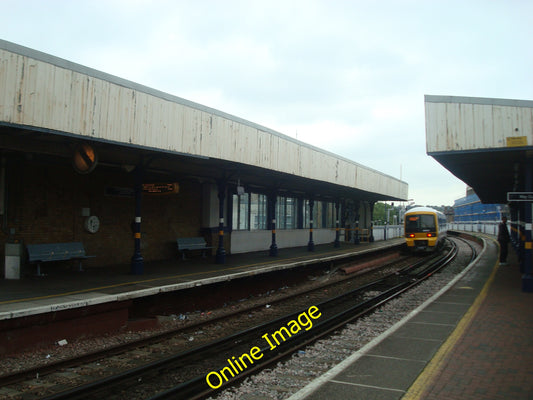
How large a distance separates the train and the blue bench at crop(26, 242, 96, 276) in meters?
19.4

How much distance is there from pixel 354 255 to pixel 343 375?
53.8 feet

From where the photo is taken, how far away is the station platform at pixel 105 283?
7.56 m

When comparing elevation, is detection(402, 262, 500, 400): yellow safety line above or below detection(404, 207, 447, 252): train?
below

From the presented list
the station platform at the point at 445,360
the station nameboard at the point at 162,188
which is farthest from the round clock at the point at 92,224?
the station platform at the point at 445,360

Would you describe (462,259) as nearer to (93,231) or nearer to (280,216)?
(280,216)

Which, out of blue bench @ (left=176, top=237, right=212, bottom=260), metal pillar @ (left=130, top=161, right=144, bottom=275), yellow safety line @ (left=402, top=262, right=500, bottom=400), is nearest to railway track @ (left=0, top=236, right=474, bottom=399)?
yellow safety line @ (left=402, top=262, right=500, bottom=400)

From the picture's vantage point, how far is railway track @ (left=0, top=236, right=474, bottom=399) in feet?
17.8

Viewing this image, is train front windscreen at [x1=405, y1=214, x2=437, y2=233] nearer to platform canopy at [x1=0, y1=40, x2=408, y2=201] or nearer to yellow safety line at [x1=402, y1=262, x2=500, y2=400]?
platform canopy at [x1=0, y1=40, x2=408, y2=201]

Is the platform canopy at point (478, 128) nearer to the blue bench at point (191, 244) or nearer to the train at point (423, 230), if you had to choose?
A: the blue bench at point (191, 244)

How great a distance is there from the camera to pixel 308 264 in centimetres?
1631

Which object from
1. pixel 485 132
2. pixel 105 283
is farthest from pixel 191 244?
pixel 485 132

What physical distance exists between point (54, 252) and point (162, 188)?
3.30 meters

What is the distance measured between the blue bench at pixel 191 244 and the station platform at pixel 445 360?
895 cm

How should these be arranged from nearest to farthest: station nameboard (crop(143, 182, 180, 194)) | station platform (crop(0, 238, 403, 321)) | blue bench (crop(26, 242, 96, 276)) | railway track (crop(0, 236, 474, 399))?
railway track (crop(0, 236, 474, 399)), station platform (crop(0, 238, 403, 321)), blue bench (crop(26, 242, 96, 276)), station nameboard (crop(143, 182, 180, 194))
